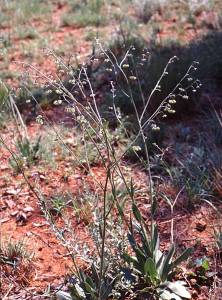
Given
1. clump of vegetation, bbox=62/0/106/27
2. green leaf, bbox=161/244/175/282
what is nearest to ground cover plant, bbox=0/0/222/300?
green leaf, bbox=161/244/175/282

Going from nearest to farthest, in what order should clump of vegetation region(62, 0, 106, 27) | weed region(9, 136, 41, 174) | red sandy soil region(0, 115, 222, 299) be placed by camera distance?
red sandy soil region(0, 115, 222, 299) → weed region(9, 136, 41, 174) → clump of vegetation region(62, 0, 106, 27)

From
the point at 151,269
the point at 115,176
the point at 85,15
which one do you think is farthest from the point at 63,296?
the point at 85,15

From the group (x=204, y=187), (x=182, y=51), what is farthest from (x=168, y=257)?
(x=182, y=51)

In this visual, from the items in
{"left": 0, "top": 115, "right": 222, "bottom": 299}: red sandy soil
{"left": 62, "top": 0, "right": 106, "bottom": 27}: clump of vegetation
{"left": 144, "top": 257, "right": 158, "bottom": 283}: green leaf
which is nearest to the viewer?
{"left": 144, "top": 257, "right": 158, "bottom": 283}: green leaf

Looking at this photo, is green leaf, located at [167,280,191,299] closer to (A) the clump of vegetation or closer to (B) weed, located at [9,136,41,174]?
(B) weed, located at [9,136,41,174]

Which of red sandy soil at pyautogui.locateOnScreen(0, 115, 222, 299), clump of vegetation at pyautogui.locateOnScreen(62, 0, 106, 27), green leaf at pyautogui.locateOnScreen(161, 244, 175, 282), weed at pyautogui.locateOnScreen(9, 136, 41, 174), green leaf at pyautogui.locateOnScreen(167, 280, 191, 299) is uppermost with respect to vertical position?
clump of vegetation at pyautogui.locateOnScreen(62, 0, 106, 27)

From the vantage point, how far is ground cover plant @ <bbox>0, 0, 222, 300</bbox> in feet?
7.70

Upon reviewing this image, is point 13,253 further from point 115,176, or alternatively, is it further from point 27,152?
point 27,152

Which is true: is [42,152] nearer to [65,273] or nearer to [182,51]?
[65,273]

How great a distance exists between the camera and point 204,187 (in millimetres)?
3289

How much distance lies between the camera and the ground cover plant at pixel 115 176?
235 centimetres

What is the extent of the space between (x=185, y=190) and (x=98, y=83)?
2296 millimetres

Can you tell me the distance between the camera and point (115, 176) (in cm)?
348

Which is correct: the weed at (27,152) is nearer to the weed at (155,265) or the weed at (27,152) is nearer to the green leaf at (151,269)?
the weed at (155,265)
